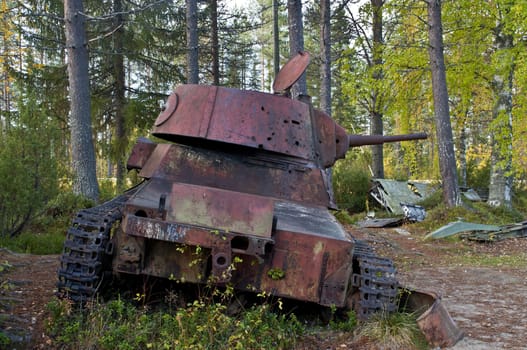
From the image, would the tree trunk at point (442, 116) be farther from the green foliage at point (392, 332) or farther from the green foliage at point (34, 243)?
the green foliage at point (392, 332)

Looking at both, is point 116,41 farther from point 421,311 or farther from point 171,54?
point 421,311

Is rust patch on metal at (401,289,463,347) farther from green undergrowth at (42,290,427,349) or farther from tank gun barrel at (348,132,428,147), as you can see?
tank gun barrel at (348,132,428,147)

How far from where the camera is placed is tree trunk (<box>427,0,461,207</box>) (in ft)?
44.6

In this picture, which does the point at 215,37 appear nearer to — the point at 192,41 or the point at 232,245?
the point at 192,41

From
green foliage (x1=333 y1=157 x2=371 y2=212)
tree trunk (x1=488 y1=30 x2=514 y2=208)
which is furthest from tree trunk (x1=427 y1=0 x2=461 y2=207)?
green foliage (x1=333 y1=157 x2=371 y2=212)

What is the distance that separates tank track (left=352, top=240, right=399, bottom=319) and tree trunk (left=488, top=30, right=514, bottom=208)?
10974 millimetres

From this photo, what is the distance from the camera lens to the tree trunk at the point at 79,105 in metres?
10.4

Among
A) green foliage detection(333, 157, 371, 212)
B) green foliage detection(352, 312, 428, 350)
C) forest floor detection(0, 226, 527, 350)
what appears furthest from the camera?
green foliage detection(333, 157, 371, 212)

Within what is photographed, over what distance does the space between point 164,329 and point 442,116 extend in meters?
11.2

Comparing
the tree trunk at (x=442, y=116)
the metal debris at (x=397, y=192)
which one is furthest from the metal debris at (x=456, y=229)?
the metal debris at (x=397, y=192)

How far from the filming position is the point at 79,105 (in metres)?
10.6

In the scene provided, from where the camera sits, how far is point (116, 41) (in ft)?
62.4

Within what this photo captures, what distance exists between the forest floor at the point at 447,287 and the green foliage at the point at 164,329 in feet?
0.66

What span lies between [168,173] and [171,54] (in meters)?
14.8
